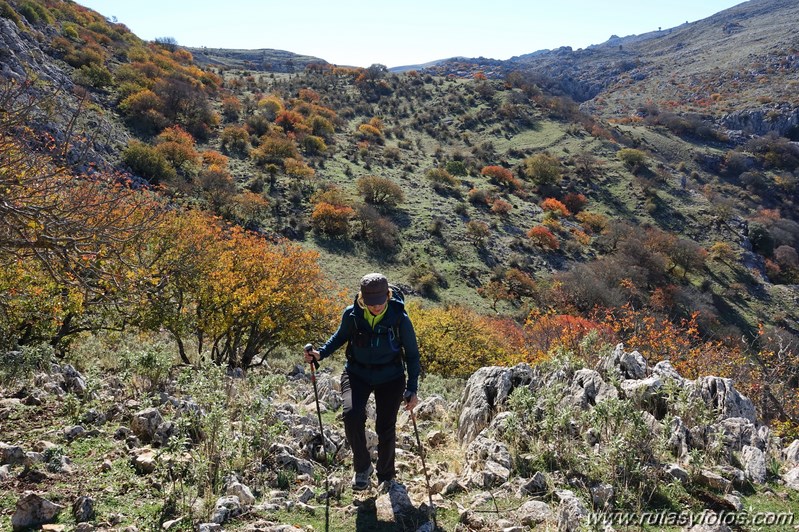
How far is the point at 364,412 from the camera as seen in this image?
448cm

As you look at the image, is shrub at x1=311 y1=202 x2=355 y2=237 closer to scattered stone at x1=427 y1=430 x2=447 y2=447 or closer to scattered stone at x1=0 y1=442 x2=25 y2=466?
scattered stone at x1=427 y1=430 x2=447 y2=447

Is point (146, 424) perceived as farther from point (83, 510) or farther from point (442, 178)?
point (442, 178)

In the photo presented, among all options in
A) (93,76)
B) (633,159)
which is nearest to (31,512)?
(93,76)

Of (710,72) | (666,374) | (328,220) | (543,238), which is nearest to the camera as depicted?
(666,374)

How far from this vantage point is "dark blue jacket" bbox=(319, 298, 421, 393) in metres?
4.35

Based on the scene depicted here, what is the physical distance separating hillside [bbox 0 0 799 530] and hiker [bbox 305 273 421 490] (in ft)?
1.85

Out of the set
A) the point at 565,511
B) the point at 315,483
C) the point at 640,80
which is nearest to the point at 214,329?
the point at 315,483

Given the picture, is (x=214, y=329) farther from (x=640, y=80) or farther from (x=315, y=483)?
(x=640, y=80)

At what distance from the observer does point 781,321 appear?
118 feet

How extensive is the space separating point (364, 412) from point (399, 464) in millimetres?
1309

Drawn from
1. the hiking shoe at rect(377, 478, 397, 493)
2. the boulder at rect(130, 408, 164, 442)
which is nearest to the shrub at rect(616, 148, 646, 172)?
the hiking shoe at rect(377, 478, 397, 493)

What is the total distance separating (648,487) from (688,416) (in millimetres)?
1469

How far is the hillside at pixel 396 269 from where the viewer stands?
14.3 feet

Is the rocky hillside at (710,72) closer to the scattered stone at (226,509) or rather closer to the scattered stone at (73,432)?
the scattered stone at (226,509)
